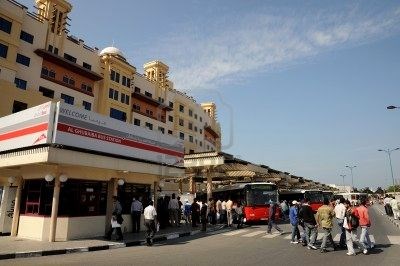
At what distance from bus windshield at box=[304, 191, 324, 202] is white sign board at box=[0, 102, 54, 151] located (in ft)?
84.2

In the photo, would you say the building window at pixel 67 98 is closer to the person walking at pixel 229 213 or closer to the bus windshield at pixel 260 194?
the bus windshield at pixel 260 194

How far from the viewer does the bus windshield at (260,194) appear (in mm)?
24969

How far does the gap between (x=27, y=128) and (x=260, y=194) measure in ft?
54.3

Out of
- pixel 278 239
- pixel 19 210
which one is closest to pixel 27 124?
pixel 19 210

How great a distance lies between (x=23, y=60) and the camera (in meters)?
34.9

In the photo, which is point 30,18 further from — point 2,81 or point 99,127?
point 99,127

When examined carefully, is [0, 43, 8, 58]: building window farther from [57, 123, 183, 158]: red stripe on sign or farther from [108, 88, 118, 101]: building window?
[57, 123, 183, 158]: red stripe on sign

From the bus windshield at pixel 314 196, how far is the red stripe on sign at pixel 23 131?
25.7 m

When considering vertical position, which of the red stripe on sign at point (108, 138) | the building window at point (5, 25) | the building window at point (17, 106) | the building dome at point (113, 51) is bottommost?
the red stripe on sign at point (108, 138)

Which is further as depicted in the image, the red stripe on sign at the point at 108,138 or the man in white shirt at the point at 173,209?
the man in white shirt at the point at 173,209

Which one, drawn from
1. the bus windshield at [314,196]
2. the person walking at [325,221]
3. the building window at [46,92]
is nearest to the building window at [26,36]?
the building window at [46,92]

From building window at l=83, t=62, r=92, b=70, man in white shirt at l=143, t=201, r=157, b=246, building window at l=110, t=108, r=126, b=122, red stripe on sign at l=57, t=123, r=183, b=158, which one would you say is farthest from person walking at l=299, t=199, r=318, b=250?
building window at l=83, t=62, r=92, b=70

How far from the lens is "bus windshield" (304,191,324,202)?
3275 cm

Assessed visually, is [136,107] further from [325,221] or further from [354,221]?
[354,221]
